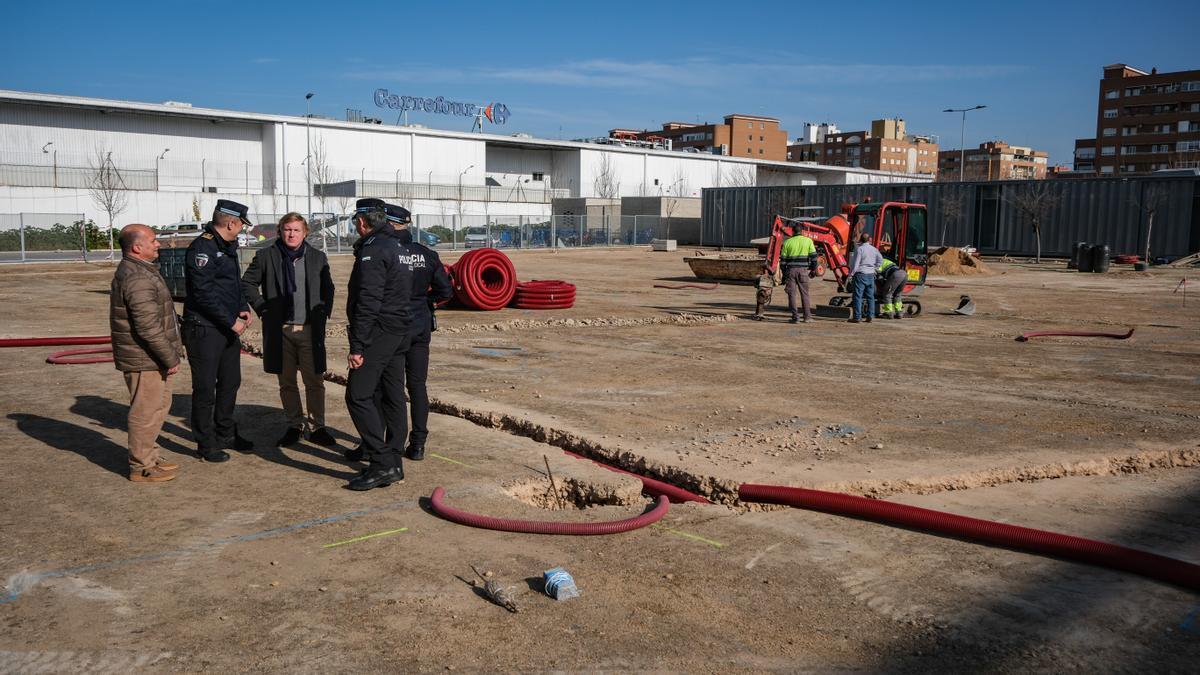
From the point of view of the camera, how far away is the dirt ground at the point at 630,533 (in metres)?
4.00

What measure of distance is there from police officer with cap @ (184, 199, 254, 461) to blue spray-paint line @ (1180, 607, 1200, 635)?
6.22 metres

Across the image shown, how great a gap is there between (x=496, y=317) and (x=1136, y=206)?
37868 millimetres

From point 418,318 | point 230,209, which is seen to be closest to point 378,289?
point 418,318

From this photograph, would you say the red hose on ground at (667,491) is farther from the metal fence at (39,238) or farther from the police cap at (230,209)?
the metal fence at (39,238)

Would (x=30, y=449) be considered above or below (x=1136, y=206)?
below

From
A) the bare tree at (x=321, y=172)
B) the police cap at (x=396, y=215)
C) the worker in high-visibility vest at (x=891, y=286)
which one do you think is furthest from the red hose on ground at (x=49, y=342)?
the bare tree at (x=321, y=172)

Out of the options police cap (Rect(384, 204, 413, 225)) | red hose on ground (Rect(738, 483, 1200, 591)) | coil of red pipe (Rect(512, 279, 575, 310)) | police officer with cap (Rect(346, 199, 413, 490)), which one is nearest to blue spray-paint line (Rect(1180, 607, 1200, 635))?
red hose on ground (Rect(738, 483, 1200, 591))

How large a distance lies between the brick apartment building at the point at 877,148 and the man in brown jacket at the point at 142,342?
163 meters

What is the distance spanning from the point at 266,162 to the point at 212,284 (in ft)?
200

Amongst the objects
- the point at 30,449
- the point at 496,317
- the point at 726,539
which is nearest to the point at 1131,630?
the point at 726,539

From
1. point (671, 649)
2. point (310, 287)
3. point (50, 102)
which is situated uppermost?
point (50, 102)

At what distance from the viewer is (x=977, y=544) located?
5219 mm

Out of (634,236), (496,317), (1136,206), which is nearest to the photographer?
(496,317)

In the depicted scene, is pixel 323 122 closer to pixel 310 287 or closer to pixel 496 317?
pixel 496 317
